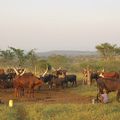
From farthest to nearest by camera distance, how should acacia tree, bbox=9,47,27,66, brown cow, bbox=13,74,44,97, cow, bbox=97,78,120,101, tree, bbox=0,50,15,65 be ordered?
tree, bbox=0,50,15,65
acacia tree, bbox=9,47,27,66
brown cow, bbox=13,74,44,97
cow, bbox=97,78,120,101

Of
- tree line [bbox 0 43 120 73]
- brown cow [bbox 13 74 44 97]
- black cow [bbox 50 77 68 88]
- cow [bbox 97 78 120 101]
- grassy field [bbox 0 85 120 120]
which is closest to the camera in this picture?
grassy field [bbox 0 85 120 120]

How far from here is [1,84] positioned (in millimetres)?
30719

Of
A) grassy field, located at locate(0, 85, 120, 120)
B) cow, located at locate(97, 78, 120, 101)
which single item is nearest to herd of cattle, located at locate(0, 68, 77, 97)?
cow, located at locate(97, 78, 120, 101)

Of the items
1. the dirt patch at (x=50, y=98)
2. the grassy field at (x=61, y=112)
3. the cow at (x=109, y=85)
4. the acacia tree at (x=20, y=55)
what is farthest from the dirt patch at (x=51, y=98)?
the acacia tree at (x=20, y=55)

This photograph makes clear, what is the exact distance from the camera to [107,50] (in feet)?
225

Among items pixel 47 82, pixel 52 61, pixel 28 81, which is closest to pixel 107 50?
pixel 52 61

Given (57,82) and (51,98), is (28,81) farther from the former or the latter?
(57,82)

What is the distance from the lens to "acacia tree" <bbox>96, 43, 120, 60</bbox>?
2677 inches

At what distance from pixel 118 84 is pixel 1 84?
1126 centimetres

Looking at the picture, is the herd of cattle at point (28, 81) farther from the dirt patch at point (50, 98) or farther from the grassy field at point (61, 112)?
the grassy field at point (61, 112)

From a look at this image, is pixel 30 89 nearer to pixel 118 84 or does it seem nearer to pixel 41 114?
pixel 118 84

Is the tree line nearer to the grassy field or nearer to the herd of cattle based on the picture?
the herd of cattle

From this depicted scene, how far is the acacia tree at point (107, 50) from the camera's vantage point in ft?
223

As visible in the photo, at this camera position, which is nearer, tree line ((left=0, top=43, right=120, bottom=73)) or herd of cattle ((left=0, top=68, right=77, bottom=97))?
herd of cattle ((left=0, top=68, right=77, bottom=97))
